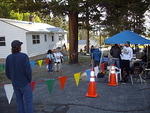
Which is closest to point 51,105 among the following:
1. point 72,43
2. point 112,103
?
point 112,103

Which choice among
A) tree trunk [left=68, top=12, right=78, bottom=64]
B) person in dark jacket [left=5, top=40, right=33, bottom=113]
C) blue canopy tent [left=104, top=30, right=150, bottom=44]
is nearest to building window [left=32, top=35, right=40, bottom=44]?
tree trunk [left=68, top=12, right=78, bottom=64]

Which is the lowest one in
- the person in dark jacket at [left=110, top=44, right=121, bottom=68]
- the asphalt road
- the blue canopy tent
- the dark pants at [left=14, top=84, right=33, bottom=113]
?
the asphalt road

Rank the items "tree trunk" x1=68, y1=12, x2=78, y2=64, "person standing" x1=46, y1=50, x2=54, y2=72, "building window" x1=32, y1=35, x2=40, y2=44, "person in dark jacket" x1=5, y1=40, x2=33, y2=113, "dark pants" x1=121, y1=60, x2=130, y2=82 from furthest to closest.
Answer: "building window" x1=32, y1=35, x2=40, y2=44 → "tree trunk" x1=68, y1=12, x2=78, y2=64 → "person standing" x1=46, y1=50, x2=54, y2=72 → "dark pants" x1=121, y1=60, x2=130, y2=82 → "person in dark jacket" x1=5, y1=40, x2=33, y2=113

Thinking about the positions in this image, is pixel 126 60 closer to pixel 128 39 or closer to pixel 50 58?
pixel 128 39

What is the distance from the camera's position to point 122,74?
11656 millimetres

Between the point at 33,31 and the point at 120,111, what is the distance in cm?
2328

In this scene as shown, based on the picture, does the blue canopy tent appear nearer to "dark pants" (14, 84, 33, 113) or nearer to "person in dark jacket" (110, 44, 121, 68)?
"person in dark jacket" (110, 44, 121, 68)

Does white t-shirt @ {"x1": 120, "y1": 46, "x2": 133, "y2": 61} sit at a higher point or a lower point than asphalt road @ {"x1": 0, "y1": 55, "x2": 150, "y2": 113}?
higher

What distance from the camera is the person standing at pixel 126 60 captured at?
11242mm

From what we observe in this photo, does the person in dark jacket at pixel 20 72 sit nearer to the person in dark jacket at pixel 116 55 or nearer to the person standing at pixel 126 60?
the person standing at pixel 126 60

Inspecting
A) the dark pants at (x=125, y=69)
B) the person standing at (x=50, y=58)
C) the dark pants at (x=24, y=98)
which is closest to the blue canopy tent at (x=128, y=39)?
the dark pants at (x=125, y=69)

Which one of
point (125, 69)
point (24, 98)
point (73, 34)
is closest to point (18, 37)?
point (73, 34)

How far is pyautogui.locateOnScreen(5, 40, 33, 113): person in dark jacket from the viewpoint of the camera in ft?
18.8

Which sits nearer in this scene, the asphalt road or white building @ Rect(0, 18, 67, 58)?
the asphalt road
